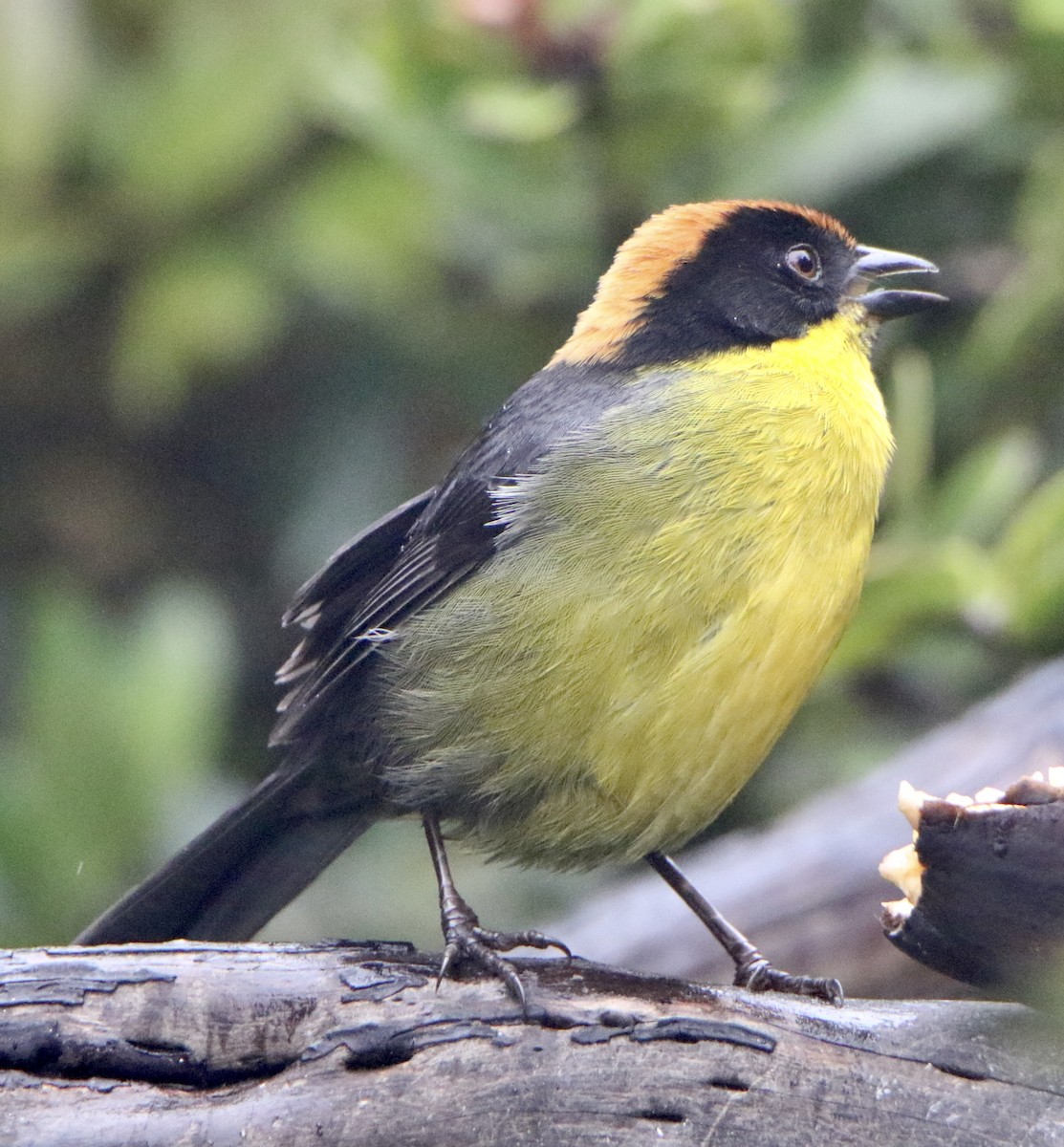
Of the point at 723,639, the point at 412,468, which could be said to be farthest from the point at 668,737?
the point at 412,468

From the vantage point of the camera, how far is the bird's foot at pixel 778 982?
141 inches

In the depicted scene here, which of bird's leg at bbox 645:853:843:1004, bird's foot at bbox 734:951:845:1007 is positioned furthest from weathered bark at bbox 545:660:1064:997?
bird's foot at bbox 734:951:845:1007

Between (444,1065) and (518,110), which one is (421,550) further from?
(444,1065)

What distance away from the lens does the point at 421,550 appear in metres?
3.97

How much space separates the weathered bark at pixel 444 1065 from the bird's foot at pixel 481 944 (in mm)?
73

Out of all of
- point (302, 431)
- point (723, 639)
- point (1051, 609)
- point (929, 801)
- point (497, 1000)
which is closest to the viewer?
point (929, 801)

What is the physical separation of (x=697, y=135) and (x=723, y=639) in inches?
72.4

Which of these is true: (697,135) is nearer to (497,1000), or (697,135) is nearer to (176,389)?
(176,389)

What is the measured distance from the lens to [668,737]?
348cm

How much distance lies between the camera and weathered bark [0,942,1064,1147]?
288cm

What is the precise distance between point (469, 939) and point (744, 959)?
0.83 m

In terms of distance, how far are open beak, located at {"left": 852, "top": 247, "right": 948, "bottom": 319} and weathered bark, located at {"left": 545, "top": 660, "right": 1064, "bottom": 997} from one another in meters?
1.20

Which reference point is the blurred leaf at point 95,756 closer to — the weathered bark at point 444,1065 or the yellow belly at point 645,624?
the yellow belly at point 645,624

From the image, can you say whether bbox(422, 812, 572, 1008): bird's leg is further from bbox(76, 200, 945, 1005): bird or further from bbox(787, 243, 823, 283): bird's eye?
bbox(787, 243, 823, 283): bird's eye
